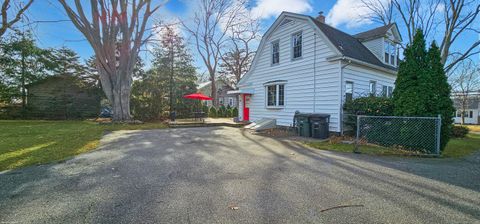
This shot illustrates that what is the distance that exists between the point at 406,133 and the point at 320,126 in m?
3.13

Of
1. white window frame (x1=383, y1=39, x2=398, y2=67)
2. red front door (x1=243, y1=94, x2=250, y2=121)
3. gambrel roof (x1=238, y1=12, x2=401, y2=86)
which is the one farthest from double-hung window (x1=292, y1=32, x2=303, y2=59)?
white window frame (x1=383, y1=39, x2=398, y2=67)

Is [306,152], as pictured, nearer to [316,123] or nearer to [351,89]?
[316,123]

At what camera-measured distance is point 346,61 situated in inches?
388

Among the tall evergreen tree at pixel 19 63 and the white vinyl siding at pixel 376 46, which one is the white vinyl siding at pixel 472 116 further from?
the tall evergreen tree at pixel 19 63

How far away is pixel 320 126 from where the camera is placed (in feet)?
30.8

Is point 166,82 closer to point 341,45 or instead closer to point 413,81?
point 341,45

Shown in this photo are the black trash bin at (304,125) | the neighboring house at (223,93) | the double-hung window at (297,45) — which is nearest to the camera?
the black trash bin at (304,125)

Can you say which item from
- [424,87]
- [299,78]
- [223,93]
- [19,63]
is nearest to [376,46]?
[299,78]

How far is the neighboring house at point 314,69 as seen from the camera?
1010cm

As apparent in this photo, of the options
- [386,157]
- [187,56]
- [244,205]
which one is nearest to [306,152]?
[386,157]

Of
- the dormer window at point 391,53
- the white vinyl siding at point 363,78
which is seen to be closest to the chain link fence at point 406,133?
the white vinyl siding at point 363,78

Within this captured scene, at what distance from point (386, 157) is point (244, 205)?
5163mm

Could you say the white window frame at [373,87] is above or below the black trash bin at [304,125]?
above

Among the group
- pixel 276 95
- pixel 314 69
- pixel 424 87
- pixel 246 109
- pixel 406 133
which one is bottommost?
pixel 406 133
